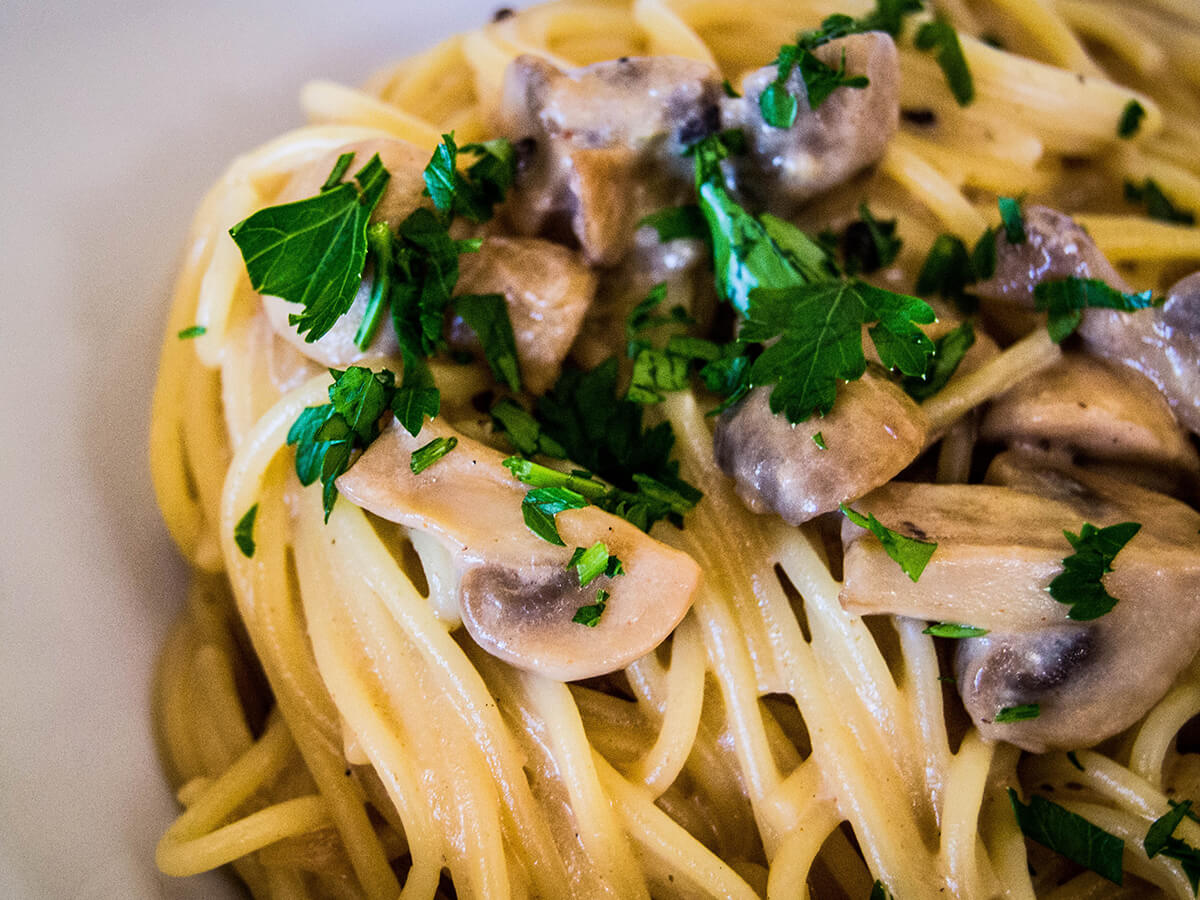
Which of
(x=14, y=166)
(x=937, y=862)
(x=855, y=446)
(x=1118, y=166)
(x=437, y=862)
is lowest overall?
(x=937, y=862)

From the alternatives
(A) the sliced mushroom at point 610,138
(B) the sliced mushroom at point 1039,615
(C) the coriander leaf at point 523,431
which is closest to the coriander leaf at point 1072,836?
(B) the sliced mushroom at point 1039,615

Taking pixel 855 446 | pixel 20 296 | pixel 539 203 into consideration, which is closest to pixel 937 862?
pixel 855 446

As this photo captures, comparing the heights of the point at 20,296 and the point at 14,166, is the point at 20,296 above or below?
below

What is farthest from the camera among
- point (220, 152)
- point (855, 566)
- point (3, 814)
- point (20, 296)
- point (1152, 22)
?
point (1152, 22)

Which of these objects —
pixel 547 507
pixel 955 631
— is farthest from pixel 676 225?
pixel 955 631

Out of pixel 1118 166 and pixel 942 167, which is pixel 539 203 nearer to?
pixel 942 167

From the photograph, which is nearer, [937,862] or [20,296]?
[937,862]

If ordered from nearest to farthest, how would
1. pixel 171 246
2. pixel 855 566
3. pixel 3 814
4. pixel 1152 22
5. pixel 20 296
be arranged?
1. pixel 3 814
2. pixel 855 566
3. pixel 20 296
4. pixel 171 246
5. pixel 1152 22
